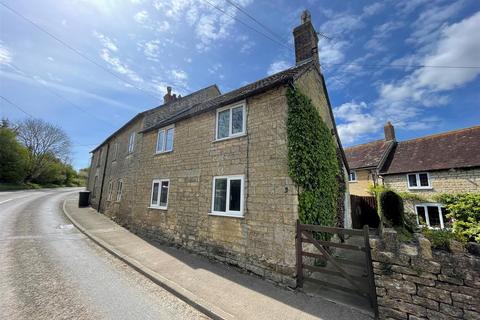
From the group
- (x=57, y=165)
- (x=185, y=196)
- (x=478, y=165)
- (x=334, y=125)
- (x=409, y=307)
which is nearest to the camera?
(x=409, y=307)

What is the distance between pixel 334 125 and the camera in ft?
41.0

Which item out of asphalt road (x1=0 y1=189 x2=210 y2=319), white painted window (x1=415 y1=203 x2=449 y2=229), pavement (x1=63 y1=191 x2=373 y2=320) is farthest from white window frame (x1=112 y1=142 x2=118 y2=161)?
white painted window (x1=415 y1=203 x2=449 y2=229)

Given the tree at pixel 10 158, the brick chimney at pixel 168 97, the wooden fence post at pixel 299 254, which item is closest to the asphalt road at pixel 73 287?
the wooden fence post at pixel 299 254

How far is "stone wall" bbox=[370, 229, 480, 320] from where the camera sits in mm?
3498

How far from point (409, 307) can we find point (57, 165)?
57.7 metres

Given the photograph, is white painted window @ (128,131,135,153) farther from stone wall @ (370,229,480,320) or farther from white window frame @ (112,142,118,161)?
stone wall @ (370,229,480,320)

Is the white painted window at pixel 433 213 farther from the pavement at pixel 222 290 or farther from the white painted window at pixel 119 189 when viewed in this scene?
the white painted window at pixel 119 189

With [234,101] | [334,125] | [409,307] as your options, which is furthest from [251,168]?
[334,125]

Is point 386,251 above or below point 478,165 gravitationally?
below

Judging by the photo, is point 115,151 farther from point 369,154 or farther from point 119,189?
point 369,154

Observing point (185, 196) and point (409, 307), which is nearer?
point (409, 307)

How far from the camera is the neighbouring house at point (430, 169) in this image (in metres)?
14.9

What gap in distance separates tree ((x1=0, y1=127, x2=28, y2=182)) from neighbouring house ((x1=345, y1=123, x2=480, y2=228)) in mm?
48019

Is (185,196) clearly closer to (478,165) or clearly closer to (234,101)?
(234,101)
